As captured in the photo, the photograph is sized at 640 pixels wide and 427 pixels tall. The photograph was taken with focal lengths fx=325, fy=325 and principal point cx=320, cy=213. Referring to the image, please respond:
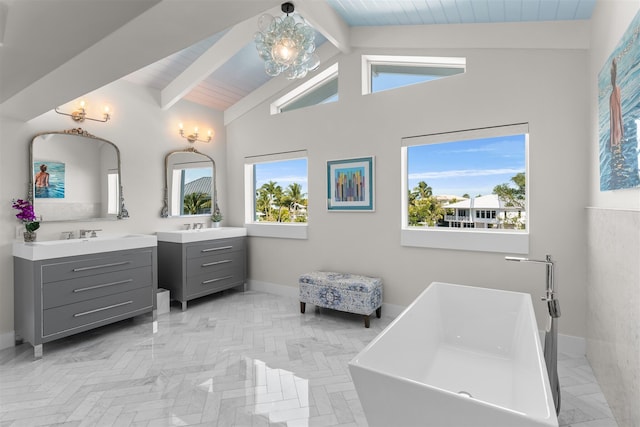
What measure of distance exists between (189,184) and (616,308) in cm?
443

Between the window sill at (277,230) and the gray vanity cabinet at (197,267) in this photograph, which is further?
the window sill at (277,230)

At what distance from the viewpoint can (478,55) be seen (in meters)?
2.98

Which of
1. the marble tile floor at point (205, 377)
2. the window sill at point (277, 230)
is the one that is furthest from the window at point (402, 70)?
the marble tile floor at point (205, 377)

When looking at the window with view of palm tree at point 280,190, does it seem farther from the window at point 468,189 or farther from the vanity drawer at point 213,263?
the window at point 468,189

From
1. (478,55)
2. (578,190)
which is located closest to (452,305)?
(578,190)

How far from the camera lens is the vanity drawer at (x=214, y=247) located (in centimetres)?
390

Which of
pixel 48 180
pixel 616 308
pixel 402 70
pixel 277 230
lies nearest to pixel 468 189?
pixel 402 70

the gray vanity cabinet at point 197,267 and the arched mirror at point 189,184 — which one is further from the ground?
the arched mirror at point 189,184

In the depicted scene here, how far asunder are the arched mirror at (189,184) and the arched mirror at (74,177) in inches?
23.6

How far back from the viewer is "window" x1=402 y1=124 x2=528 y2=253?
9.66ft

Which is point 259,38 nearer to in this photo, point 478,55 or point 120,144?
point 478,55

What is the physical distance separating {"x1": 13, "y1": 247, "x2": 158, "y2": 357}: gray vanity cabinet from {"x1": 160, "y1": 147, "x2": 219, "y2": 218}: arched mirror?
3.38 ft

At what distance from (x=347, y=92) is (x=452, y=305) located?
2525mm

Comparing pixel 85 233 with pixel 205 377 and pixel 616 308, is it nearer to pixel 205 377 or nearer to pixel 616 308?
pixel 205 377
